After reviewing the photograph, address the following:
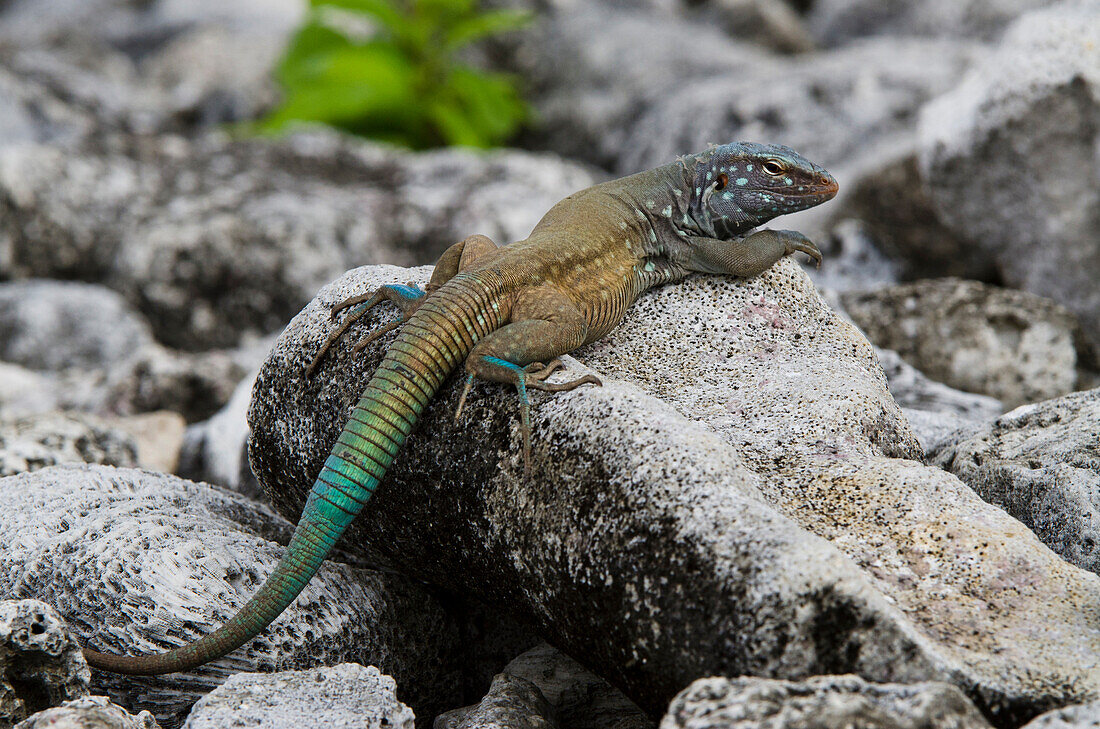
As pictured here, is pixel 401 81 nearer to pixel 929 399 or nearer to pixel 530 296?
pixel 929 399

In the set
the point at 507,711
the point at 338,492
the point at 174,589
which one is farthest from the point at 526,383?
the point at 174,589

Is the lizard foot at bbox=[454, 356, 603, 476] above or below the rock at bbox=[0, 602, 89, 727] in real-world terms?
above

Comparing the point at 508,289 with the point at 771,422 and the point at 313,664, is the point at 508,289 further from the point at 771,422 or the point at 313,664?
the point at 313,664

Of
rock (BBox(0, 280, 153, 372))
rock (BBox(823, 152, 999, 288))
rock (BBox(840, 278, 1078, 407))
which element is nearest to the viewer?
rock (BBox(840, 278, 1078, 407))

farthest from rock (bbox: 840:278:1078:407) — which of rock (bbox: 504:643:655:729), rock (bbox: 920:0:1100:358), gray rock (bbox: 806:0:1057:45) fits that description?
gray rock (bbox: 806:0:1057:45)

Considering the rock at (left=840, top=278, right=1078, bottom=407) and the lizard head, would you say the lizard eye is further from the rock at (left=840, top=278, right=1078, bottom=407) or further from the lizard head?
the rock at (left=840, top=278, right=1078, bottom=407)

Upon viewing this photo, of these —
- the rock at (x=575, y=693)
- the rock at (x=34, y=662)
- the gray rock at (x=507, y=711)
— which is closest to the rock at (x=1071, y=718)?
the rock at (x=575, y=693)
